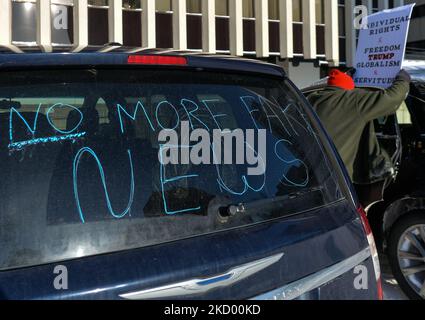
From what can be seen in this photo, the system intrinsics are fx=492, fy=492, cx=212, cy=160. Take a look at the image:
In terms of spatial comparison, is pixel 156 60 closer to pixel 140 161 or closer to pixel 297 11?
pixel 140 161

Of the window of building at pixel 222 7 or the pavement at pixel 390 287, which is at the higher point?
the window of building at pixel 222 7

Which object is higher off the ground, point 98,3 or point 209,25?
point 98,3

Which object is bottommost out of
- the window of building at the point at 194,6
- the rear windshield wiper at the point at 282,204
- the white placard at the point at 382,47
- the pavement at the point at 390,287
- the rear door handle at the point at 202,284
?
the pavement at the point at 390,287

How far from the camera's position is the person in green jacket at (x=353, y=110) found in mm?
3801

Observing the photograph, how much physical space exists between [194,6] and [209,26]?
1.31 m

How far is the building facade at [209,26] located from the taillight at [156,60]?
1854 cm

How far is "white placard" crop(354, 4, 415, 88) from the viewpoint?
4207 millimetres

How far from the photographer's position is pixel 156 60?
183cm

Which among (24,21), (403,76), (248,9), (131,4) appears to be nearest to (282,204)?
(403,76)

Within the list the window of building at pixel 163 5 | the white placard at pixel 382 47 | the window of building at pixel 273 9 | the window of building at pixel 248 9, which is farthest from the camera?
the window of building at pixel 273 9

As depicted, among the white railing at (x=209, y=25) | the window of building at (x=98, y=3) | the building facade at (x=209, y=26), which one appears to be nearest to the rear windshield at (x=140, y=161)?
the building facade at (x=209, y=26)
